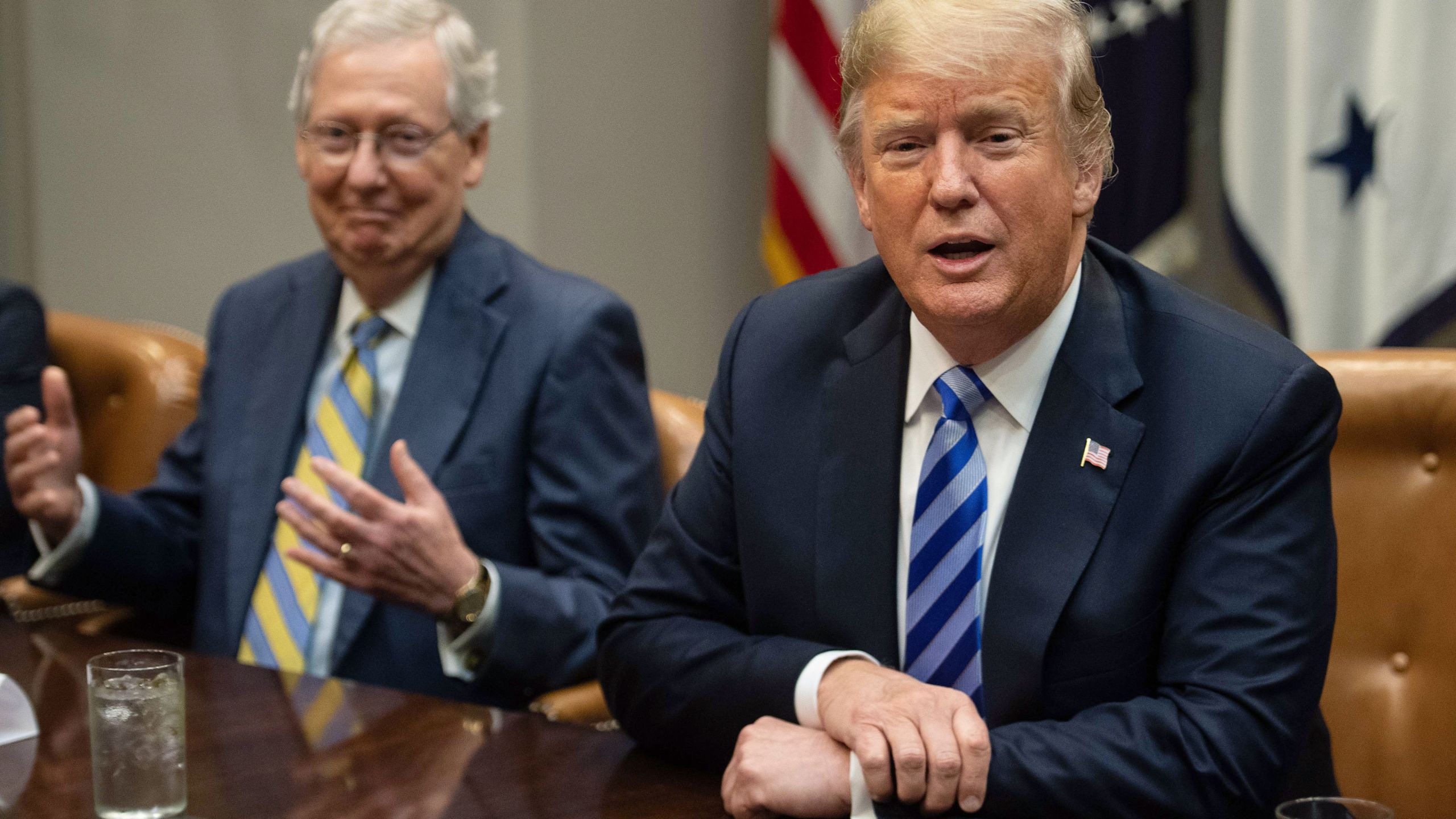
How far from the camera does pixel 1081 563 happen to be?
148cm

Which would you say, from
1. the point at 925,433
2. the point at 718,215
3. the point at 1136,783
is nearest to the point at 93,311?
the point at 718,215

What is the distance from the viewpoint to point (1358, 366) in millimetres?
1848

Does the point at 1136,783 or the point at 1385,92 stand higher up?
the point at 1385,92

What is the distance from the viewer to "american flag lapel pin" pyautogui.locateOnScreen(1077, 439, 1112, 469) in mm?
1506

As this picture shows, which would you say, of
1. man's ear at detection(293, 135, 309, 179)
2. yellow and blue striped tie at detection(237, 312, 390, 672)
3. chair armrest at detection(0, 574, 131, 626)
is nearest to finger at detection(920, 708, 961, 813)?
yellow and blue striped tie at detection(237, 312, 390, 672)

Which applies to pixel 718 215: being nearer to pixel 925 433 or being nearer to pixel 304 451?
pixel 304 451

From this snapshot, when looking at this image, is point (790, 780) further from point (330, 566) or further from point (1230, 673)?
point (330, 566)

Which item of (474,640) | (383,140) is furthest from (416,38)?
(474,640)

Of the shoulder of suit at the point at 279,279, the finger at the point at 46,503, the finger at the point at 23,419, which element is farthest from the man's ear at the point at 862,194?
the finger at the point at 46,503

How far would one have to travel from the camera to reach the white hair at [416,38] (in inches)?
93.7

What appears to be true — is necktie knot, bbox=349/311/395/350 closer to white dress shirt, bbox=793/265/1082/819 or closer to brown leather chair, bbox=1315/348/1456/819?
white dress shirt, bbox=793/265/1082/819

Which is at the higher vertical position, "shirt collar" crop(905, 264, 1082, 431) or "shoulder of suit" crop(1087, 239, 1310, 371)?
"shoulder of suit" crop(1087, 239, 1310, 371)

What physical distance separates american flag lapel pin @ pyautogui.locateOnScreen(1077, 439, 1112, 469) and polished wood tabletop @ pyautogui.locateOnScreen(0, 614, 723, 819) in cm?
51

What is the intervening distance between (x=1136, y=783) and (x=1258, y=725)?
14 centimetres
